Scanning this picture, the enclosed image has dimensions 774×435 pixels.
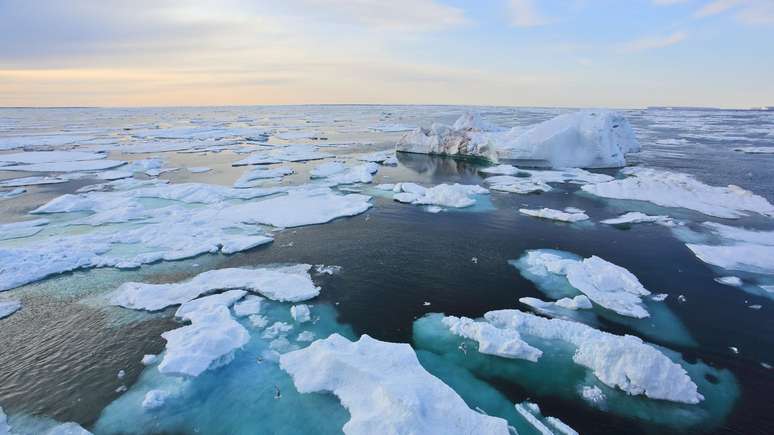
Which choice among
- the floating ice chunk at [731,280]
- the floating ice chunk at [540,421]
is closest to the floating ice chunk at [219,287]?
the floating ice chunk at [540,421]

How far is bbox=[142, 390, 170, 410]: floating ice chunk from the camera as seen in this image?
293 inches

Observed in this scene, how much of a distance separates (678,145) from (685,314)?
38855 mm

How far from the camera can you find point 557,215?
720 inches

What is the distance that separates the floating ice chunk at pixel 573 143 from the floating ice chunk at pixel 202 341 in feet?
81.8

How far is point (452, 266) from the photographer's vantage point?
13492 mm

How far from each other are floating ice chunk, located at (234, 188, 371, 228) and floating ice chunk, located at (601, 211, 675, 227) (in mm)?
10765

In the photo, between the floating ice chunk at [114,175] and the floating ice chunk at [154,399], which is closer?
the floating ice chunk at [154,399]

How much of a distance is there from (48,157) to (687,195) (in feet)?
149

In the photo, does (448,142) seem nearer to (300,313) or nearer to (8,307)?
(300,313)

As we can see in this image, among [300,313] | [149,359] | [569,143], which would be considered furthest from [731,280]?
[569,143]

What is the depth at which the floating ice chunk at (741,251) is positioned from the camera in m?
13.3

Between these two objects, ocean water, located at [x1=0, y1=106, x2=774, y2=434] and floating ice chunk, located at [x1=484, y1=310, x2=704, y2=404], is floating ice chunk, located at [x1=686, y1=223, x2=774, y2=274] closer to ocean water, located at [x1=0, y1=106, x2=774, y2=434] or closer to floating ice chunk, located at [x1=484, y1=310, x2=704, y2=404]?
ocean water, located at [x1=0, y1=106, x2=774, y2=434]

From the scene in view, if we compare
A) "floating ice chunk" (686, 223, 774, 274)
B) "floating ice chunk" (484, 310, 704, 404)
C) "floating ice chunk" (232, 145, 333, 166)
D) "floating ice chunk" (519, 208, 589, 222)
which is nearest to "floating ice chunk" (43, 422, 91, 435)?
"floating ice chunk" (484, 310, 704, 404)

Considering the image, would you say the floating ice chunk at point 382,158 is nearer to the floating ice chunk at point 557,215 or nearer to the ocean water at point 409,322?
the ocean water at point 409,322
